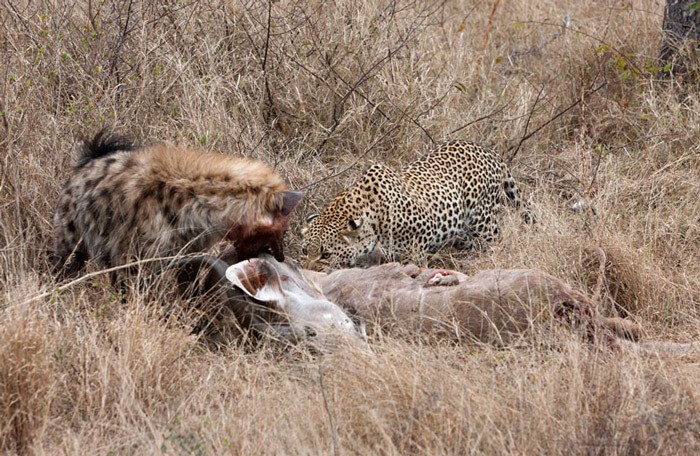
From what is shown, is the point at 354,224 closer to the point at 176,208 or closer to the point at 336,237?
the point at 336,237

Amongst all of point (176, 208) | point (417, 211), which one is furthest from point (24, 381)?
point (417, 211)

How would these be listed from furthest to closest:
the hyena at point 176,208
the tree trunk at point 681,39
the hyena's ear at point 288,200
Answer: the tree trunk at point 681,39, the hyena's ear at point 288,200, the hyena at point 176,208

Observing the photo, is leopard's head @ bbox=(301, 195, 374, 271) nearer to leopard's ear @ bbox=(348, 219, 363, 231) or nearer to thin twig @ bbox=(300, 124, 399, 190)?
leopard's ear @ bbox=(348, 219, 363, 231)

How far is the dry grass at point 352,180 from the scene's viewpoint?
418 cm

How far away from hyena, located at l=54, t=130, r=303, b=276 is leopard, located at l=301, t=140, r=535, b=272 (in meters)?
1.37

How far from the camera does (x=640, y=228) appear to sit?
681cm

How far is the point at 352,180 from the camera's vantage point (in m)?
7.84

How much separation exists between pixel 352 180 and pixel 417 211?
0.56 metres

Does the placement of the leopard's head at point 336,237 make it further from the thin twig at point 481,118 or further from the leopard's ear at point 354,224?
the thin twig at point 481,118

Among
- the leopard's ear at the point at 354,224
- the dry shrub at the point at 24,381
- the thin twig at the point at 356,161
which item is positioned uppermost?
the thin twig at the point at 356,161

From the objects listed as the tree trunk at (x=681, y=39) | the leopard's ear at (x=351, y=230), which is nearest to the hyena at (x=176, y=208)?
the leopard's ear at (x=351, y=230)

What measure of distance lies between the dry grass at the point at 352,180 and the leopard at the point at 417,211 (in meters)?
0.25

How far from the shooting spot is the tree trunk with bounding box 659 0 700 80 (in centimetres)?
870

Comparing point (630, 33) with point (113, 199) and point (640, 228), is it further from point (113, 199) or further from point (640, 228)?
point (113, 199)
